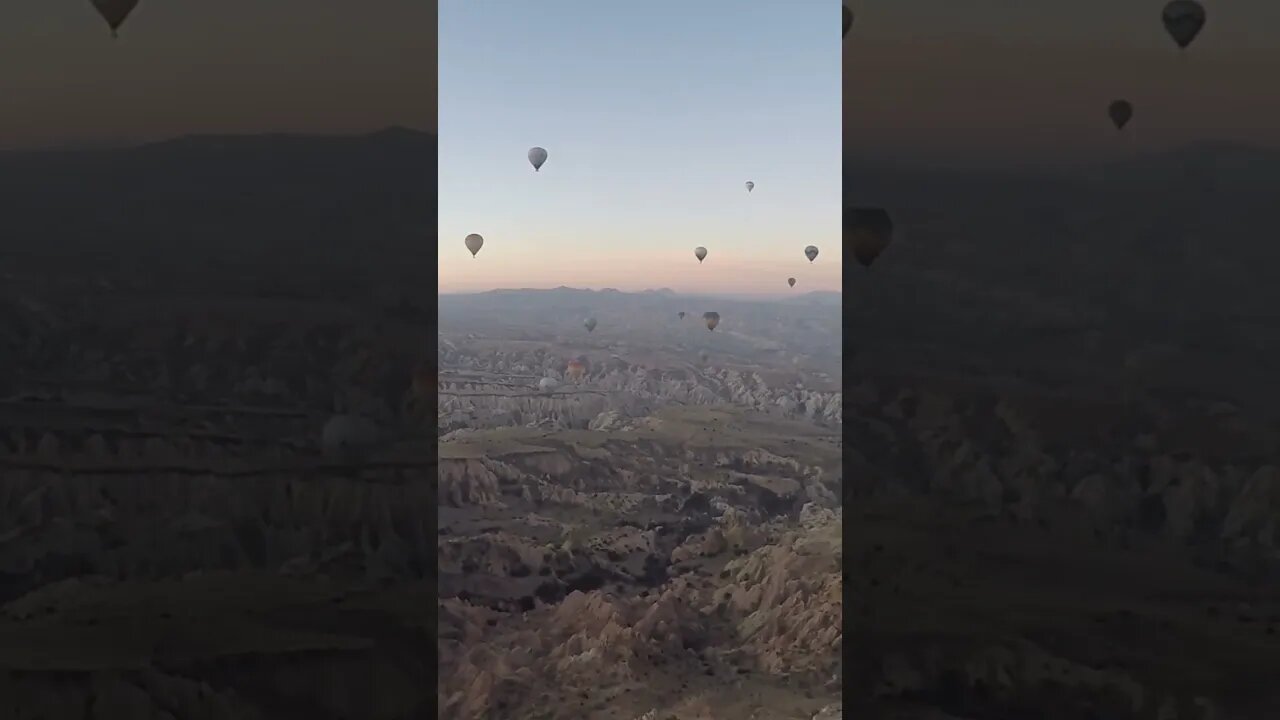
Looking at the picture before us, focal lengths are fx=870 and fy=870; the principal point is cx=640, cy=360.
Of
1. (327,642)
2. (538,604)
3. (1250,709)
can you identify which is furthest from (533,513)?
(1250,709)

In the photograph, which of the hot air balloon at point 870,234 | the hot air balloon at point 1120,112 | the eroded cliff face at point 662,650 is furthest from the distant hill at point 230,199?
the eroded cliff face at point 662,650

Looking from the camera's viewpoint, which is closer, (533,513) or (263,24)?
(263,24)

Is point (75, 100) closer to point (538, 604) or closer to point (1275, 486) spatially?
point (1275, 486)

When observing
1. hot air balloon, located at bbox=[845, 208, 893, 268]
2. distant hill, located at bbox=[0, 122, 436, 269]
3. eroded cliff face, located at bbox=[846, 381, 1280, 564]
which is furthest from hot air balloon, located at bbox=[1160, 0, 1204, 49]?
distant hill, located at bbox=[0, 122, 436, 269]

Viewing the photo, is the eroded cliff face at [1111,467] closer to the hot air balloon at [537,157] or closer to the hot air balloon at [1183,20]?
the hot air balloon at [1183,20]

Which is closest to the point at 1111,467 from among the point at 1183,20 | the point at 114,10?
the point at 1183,20

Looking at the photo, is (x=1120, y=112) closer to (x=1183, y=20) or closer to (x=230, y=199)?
(x=1183, y=20)
